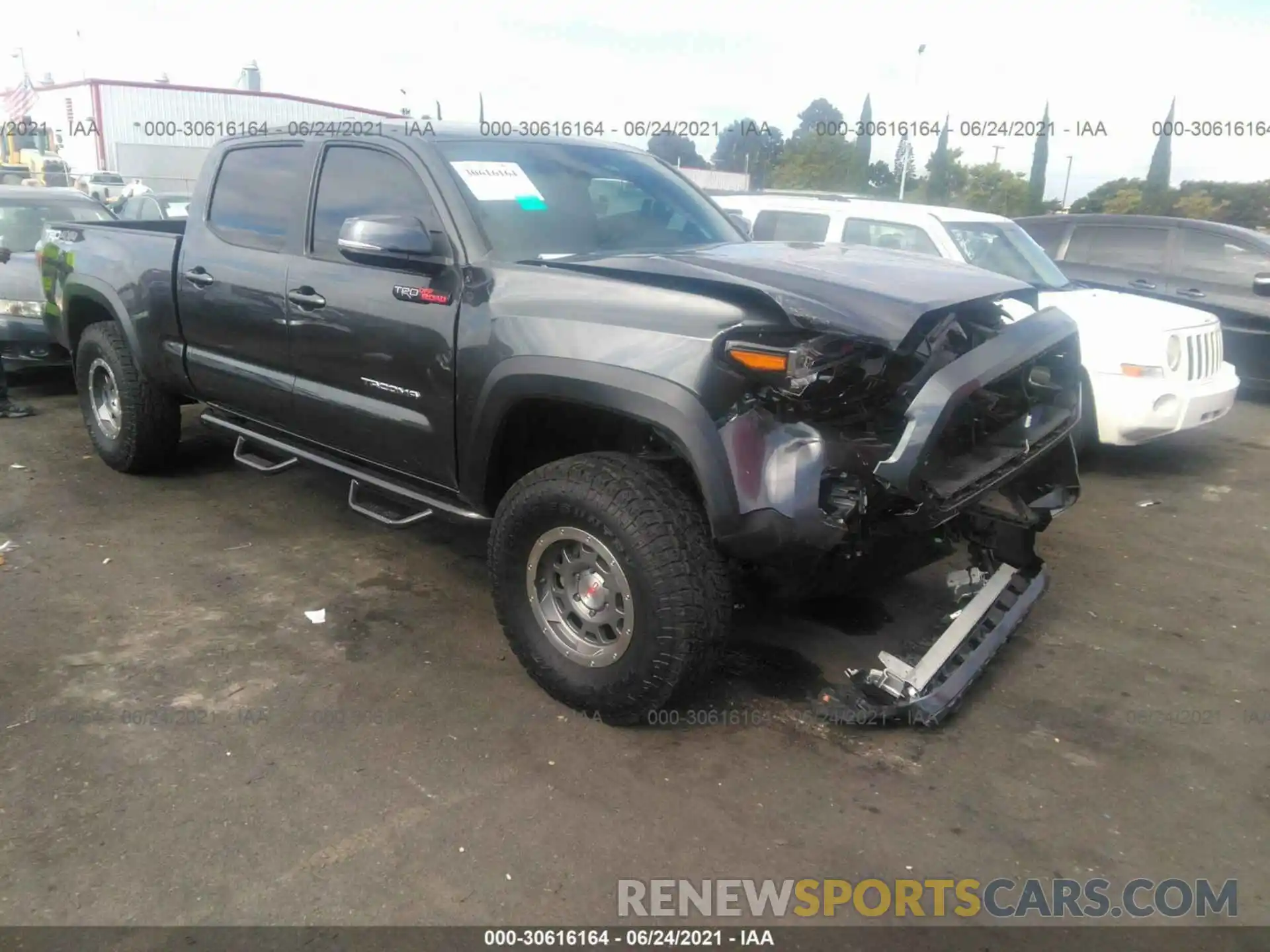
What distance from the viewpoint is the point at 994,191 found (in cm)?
3069

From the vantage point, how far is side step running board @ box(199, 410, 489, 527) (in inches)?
151

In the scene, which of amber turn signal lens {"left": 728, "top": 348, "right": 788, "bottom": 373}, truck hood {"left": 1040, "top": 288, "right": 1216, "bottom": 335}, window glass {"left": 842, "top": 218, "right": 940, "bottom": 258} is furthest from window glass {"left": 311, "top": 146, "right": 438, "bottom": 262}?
truck hood {"left": 1040, "top": 288, "right": 1216, "bottom": 335}

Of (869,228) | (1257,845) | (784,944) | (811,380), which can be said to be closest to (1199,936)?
(1257,845)

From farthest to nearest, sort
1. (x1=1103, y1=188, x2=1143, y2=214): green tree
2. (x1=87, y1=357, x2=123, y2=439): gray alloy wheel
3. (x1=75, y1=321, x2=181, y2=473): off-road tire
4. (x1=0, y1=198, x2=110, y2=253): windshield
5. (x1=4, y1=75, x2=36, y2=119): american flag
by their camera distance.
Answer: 1. (x1=4, y1=75, x2=36, y2=119): american flag
2. (x1=1103, y1=188, x2=1143, y2=214): green tree
3. (x1=0, y1=198, x2=110, y2=253): windshield
4. (x1=87, y1=357, x2=123, y2=439): gray alloy wheel
5. (x1=75, y1=321, x2=181, y2=473): off-road tire

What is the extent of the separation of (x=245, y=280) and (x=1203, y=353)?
18.7 feet

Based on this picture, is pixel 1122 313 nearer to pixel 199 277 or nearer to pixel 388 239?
pixel 388 239

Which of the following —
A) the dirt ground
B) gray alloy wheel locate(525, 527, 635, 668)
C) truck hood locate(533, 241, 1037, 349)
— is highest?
truck hood locate(533, 241, 1037, 349)

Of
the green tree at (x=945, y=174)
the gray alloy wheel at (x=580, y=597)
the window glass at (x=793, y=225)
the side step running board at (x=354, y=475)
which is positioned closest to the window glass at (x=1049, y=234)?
the window glass at (x=793, y=225)

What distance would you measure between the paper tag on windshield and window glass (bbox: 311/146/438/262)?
0.17 metres

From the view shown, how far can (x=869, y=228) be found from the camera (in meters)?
7.06

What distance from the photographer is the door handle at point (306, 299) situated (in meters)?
4.07

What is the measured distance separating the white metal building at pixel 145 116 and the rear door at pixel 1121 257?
27.7m

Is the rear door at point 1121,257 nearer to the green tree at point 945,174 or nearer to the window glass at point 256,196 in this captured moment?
the window glass at point 256,196

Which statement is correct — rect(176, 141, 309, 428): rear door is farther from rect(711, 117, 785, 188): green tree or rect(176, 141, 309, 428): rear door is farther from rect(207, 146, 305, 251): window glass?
rect(711, 117, 785, 188): green tree
